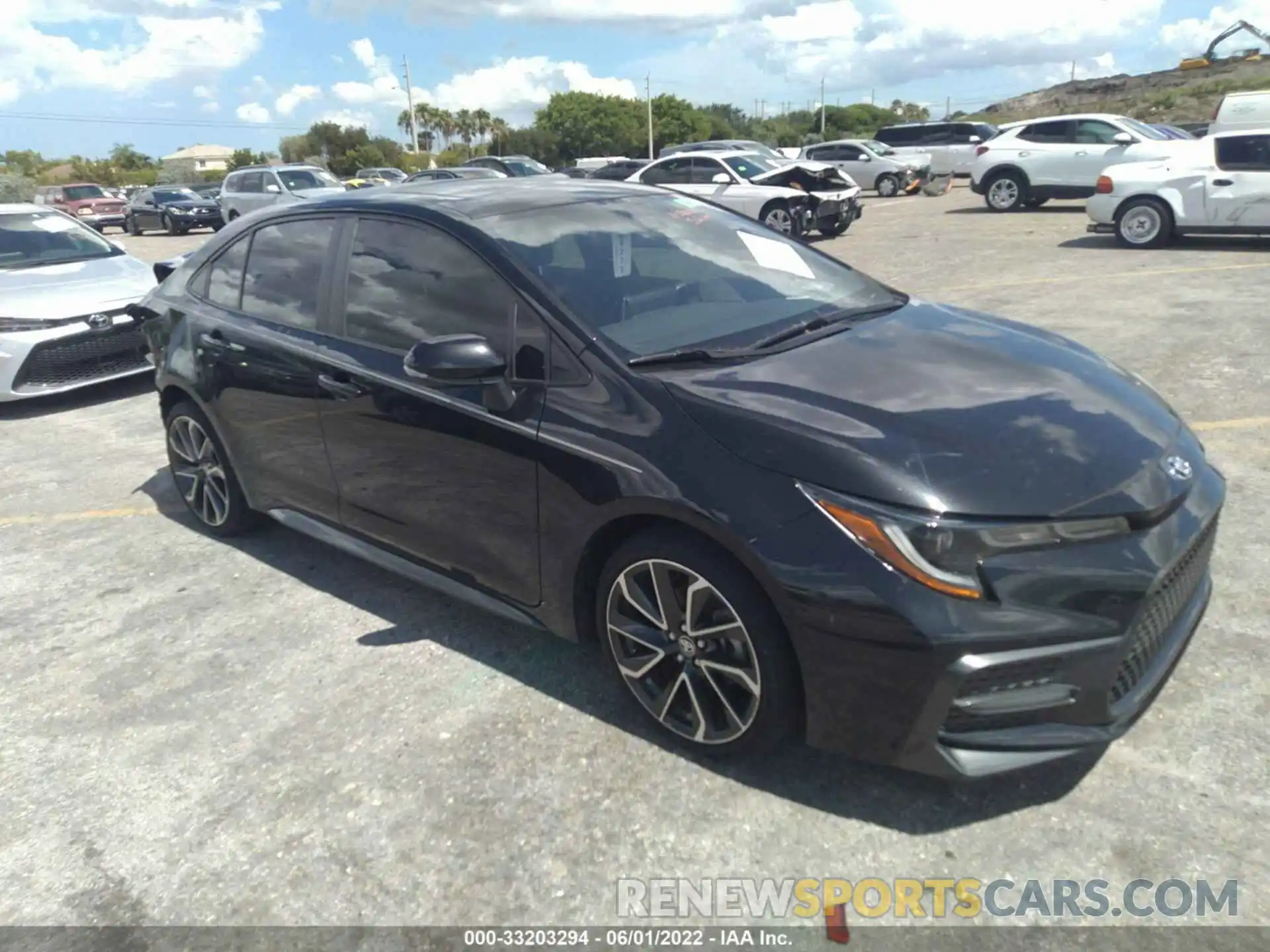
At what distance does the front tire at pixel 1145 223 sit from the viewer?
39.9 ft

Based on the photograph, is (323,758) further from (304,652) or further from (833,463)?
(833,463)

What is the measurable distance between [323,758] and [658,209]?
2448 mm

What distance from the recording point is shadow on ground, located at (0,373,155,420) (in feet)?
25.8

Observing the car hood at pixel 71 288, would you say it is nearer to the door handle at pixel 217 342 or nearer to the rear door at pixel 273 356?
the rear door at pixel 273 356

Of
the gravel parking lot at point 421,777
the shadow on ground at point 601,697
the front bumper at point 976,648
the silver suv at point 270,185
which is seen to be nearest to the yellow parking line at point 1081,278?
the gravel parking lot at point 421,777

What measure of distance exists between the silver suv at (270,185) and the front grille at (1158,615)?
814 inches

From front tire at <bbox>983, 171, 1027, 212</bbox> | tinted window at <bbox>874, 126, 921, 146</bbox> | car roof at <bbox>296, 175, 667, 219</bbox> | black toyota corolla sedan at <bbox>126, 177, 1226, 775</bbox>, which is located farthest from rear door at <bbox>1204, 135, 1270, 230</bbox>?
tinted window at <bbox>874, 126, 921, 146</bbox>

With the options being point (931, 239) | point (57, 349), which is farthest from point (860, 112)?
point (57, 349)

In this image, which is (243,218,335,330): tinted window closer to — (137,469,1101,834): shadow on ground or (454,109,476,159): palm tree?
(137,469,1101,834): shadow on ground

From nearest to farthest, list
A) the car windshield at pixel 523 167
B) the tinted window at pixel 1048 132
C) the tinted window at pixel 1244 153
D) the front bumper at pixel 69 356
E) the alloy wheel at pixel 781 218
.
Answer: the front bumper at pixel 69 356, the tinted window at pixel 1244 153, the alloy wheel at pixel 781 218, the tinted window at pixel 1048 132, the car windshield at pixel 523 167

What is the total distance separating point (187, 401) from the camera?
4801mm

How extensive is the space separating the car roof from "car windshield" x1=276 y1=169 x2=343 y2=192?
752 inches

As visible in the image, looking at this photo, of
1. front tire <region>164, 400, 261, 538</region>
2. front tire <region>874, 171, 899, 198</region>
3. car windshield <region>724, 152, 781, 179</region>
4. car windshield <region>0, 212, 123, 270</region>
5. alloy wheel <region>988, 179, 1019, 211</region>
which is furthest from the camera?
front tire <region>874, 171, 899, 198</region>

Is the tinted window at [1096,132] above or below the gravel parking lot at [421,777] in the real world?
above
